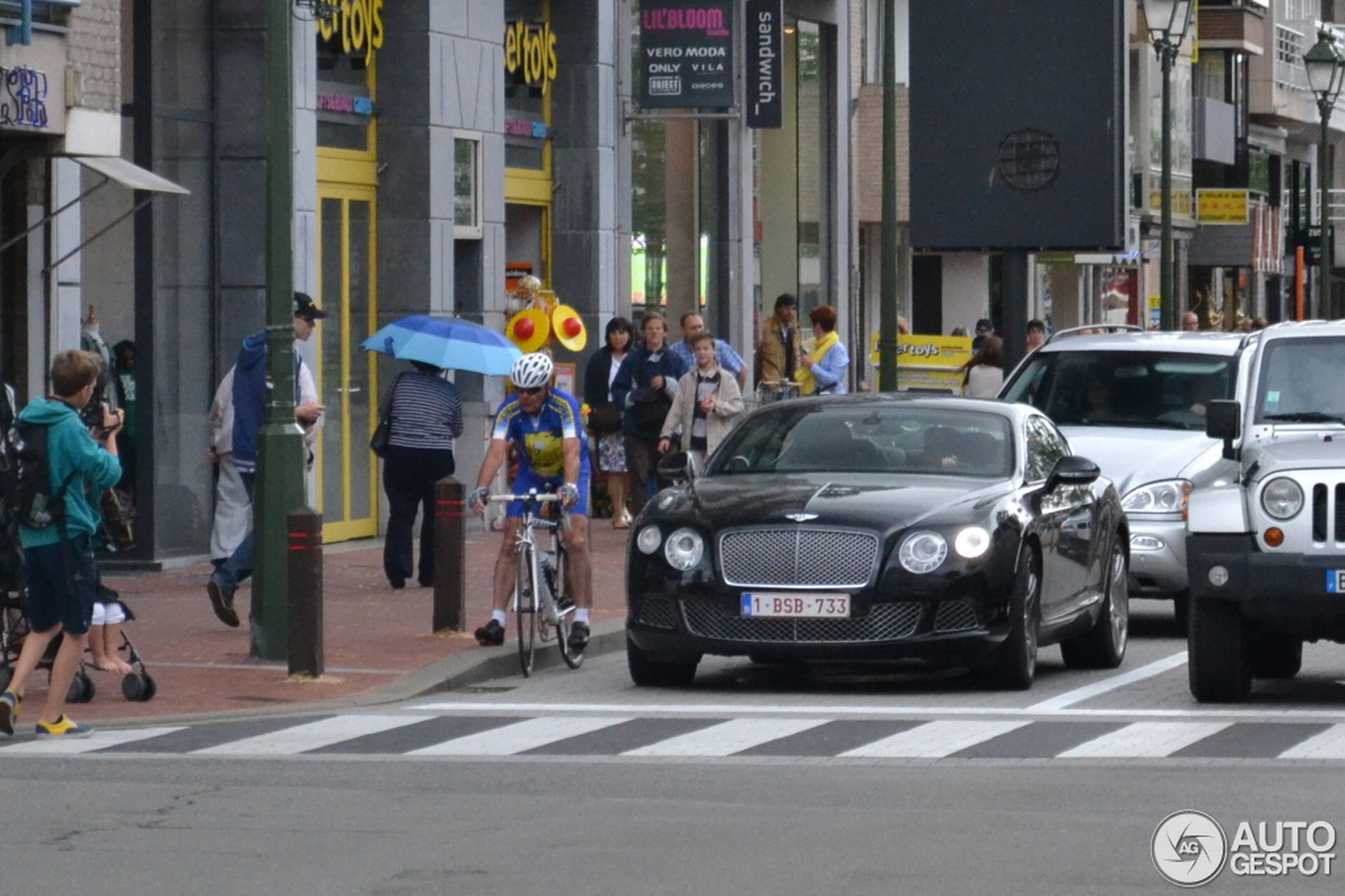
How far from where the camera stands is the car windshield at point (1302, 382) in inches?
547

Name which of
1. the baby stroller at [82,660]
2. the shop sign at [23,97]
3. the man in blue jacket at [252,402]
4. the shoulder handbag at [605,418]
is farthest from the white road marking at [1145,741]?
the shoulder handbag at [605,418]

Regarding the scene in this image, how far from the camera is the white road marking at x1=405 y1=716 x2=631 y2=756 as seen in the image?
38.4 ft

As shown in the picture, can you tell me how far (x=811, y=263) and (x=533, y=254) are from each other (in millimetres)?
8536

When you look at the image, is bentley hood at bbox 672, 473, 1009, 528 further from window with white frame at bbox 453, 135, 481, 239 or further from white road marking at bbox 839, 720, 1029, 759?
window with white frame at bbox 453, 135, 481, 239

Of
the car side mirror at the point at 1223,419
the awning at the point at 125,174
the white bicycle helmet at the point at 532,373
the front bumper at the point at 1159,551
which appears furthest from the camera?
the awning at the point at 125,174

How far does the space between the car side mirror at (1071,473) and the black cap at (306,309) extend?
5.16 meters

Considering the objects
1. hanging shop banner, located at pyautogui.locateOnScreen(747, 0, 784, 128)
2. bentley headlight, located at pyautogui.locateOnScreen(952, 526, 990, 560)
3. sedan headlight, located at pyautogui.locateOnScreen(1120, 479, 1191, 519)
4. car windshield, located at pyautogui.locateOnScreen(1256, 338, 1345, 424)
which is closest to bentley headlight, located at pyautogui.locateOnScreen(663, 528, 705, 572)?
bentley headlight, located at pyautogui.locateOnScreen(952, 526, 990, 560)

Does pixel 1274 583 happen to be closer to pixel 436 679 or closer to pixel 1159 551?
pixel 436 679

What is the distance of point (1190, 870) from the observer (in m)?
8.42

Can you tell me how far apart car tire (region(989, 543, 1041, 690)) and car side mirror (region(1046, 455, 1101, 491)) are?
0.57m

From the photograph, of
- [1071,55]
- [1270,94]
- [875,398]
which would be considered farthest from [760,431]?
[1270,94]

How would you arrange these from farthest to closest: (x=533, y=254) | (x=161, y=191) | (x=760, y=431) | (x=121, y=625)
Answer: (x=533, y=254) < (x=161, y=191) < (x=760, y=431) < (x=121, y=625)

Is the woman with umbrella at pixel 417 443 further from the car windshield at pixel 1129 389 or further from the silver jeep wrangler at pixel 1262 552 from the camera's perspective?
the silver jeep wrangler at pixel 1262 552

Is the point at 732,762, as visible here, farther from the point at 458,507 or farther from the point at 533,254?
the point at 533,254
